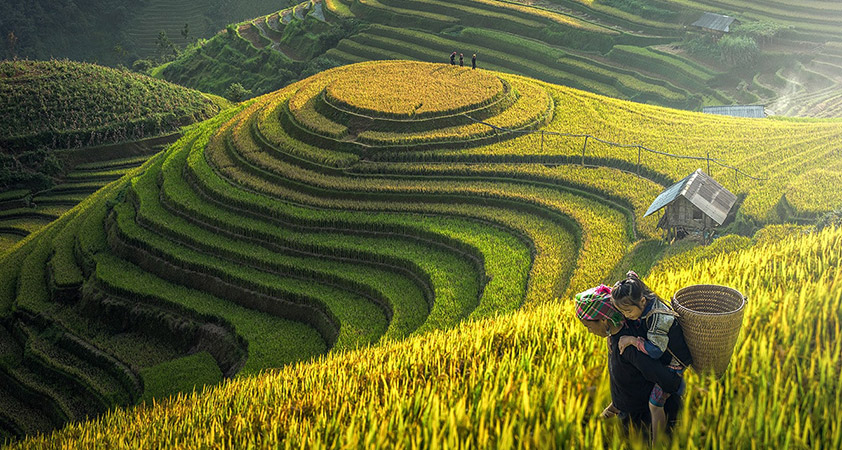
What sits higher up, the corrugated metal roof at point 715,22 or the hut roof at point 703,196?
the corrugated metal roof at point 715,22

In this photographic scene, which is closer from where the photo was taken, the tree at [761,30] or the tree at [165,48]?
the tree at [761,30]

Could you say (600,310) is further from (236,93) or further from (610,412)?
(236,93)

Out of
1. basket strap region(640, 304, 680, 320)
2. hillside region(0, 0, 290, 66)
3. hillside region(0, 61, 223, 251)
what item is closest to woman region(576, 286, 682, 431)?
basket strap region(640, 304, 680, 320)

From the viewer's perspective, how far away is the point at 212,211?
21797 millimetres

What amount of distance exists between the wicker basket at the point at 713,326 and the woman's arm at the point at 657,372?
308 mm

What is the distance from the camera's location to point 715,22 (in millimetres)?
40625

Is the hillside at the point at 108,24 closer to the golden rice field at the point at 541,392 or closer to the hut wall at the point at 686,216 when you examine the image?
the hut wall at the point at 686,216

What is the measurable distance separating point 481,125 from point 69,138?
25387 mm

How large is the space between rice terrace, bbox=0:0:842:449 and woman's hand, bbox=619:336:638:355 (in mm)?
66

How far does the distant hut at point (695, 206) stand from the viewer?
1419 centimetres

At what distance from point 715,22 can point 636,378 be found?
138 ft

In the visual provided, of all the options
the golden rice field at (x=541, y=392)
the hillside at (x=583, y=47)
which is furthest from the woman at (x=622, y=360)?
the hillside at (x=583, y=47)

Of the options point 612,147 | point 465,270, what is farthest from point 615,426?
point 612,147

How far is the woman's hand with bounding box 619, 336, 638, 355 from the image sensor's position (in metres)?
4.40
